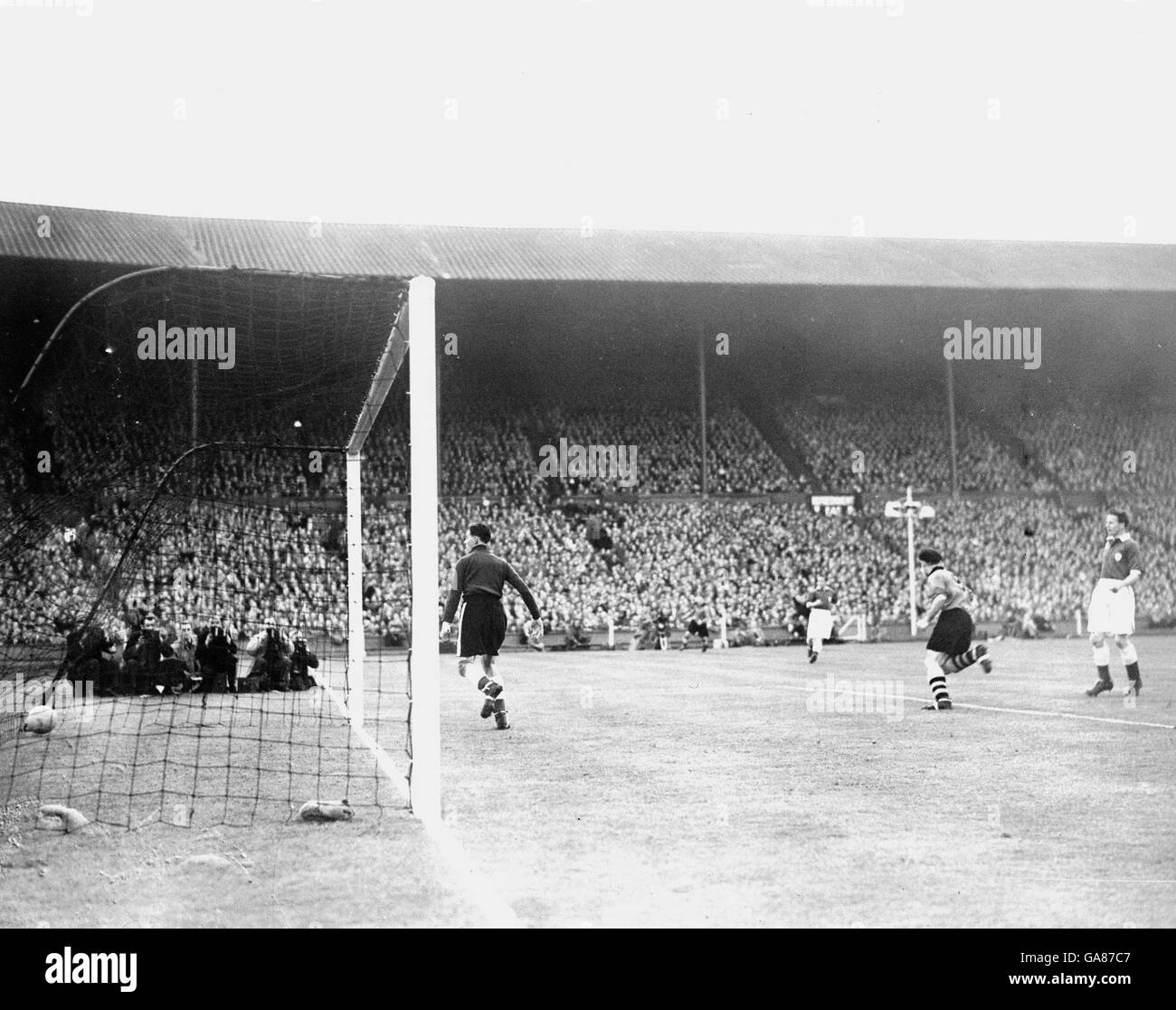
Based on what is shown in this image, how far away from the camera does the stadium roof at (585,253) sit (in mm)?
33281

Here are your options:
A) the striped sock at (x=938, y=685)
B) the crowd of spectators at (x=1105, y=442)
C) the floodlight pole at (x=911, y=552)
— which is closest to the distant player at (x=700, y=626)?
the floodlight pole at (x=911, y=552)

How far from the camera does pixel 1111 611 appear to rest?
14.0 meters

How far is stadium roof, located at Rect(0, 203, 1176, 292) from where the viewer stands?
109 ft

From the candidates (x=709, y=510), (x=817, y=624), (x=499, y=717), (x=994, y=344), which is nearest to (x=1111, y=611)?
(x=499, y=717)

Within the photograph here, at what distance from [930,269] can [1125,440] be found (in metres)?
7.91

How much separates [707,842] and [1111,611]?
30.2ft

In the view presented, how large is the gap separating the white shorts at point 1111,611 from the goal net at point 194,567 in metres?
7.26

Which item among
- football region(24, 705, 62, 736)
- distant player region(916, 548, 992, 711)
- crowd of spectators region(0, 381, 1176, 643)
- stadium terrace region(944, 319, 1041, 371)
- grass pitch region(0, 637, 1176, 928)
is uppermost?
stadium terrace region(944, 319, 1041, 371)

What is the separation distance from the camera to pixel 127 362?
90.6 feet

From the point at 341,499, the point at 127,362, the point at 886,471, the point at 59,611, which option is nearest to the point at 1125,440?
the point at 886,471

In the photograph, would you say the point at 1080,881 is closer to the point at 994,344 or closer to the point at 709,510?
the point at 709,510

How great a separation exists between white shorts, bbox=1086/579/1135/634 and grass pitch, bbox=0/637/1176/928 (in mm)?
2148

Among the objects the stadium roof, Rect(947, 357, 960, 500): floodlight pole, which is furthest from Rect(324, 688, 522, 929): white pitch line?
Rect(947, 357, 960, 500): floodlight pole

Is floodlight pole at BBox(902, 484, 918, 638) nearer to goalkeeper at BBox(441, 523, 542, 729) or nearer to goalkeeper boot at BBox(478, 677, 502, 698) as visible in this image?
goalkeeper boot at BBox(478, 677, 502, 698)
